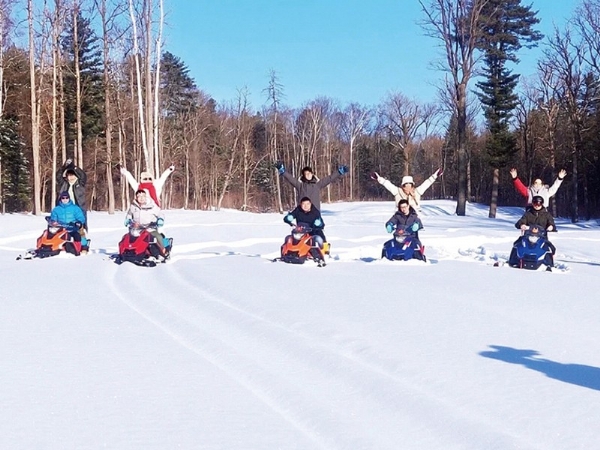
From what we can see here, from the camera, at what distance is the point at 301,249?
37.6ft

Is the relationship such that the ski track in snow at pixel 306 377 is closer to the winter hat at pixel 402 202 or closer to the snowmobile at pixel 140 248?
the snowmobile at pixel 140 248

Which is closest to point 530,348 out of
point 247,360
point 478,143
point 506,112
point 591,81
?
point 247,360

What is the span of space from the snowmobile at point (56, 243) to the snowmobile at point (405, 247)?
6021mm

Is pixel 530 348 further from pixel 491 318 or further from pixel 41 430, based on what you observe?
pixel 41 430

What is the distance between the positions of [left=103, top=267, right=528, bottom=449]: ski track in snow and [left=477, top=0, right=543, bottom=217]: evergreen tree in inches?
1271

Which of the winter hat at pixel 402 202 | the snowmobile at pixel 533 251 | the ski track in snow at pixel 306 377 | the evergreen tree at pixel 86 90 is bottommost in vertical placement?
the ski track in snow at pixel 306 377

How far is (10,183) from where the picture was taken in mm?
40156

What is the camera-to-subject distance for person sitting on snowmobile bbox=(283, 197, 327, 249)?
38.5 ft

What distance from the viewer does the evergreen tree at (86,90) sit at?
123ft

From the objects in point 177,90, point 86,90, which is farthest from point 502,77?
point 177,90

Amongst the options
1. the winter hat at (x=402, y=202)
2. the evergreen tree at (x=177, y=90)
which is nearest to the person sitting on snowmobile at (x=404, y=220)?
the winter hat at (x=402, y=202)

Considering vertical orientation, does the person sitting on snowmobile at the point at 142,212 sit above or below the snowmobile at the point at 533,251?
above

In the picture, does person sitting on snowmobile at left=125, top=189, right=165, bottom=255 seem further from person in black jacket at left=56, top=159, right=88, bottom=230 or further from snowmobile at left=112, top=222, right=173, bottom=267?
person in black jacket at left=56, top=159, right=88, bottom=230

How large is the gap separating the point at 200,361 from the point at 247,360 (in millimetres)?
355
